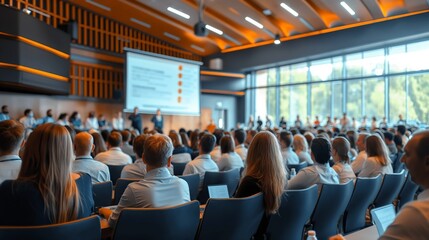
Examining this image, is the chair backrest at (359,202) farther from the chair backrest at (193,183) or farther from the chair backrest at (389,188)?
the chair backrest at (193,183)

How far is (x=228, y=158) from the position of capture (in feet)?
15.7

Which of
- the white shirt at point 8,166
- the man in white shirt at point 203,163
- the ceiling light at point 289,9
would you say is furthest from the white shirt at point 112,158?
the ceiling light at point 289,9

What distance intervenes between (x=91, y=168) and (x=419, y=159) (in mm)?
2912

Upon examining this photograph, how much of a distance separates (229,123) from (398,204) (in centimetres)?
1676

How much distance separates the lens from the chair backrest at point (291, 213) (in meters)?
2.76

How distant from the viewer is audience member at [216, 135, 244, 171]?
479 cm

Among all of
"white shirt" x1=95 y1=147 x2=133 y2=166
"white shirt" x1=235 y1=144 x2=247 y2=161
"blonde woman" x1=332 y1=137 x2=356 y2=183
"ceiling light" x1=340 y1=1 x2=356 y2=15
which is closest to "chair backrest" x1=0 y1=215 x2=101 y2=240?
"blonde woman" x1=332 y1=137 x2=356 y2=183

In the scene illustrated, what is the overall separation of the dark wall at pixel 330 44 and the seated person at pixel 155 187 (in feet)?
44.0

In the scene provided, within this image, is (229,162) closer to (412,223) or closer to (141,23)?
(412,223)

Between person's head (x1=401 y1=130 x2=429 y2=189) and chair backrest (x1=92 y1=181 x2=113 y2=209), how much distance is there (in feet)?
7.99

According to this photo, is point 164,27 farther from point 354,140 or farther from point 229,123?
point 354,140

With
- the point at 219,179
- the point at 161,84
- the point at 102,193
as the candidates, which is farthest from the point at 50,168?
the point at 161,84

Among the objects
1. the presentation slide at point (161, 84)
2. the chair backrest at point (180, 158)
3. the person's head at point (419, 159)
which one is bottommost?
the chair backrest at point (180, 158)

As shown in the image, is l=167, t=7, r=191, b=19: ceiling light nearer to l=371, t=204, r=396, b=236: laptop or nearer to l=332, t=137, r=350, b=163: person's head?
Result: l=332, t=137, r=350, b=163: person's head
